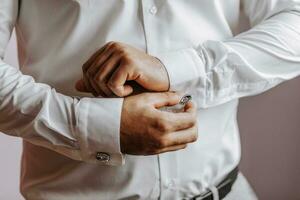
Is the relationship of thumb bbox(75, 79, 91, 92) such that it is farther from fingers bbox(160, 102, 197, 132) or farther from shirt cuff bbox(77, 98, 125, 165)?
fingers bbox(160, 102, 197, 132)

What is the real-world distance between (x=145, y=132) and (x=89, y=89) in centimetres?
12

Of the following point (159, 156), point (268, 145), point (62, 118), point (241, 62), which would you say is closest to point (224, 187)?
point (159, 156)

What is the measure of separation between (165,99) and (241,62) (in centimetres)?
16

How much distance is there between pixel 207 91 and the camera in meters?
0.84

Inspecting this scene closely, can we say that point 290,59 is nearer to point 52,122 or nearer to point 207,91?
point 207,91

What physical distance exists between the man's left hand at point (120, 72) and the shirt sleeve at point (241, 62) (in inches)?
1.5

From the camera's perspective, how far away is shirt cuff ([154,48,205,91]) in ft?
2.63

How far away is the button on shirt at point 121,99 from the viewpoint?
766 millimetres

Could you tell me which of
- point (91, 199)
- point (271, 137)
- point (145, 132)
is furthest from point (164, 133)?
point (271, 137)

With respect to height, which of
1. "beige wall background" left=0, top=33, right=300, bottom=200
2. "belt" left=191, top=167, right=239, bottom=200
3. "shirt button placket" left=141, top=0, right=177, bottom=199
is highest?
"shirt button placket" left=141, top=0, right=177, bottom=199

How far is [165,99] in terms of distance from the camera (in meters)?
0.77

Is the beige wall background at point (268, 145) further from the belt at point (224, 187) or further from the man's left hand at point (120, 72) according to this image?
the man's left hand at point (120, 72)

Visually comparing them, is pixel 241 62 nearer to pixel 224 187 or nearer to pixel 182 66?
pixel 182 66

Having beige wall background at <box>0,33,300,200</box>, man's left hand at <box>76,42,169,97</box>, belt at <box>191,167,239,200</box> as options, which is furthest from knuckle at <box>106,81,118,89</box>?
beige wall background at <box>0,33,300,200</box>
